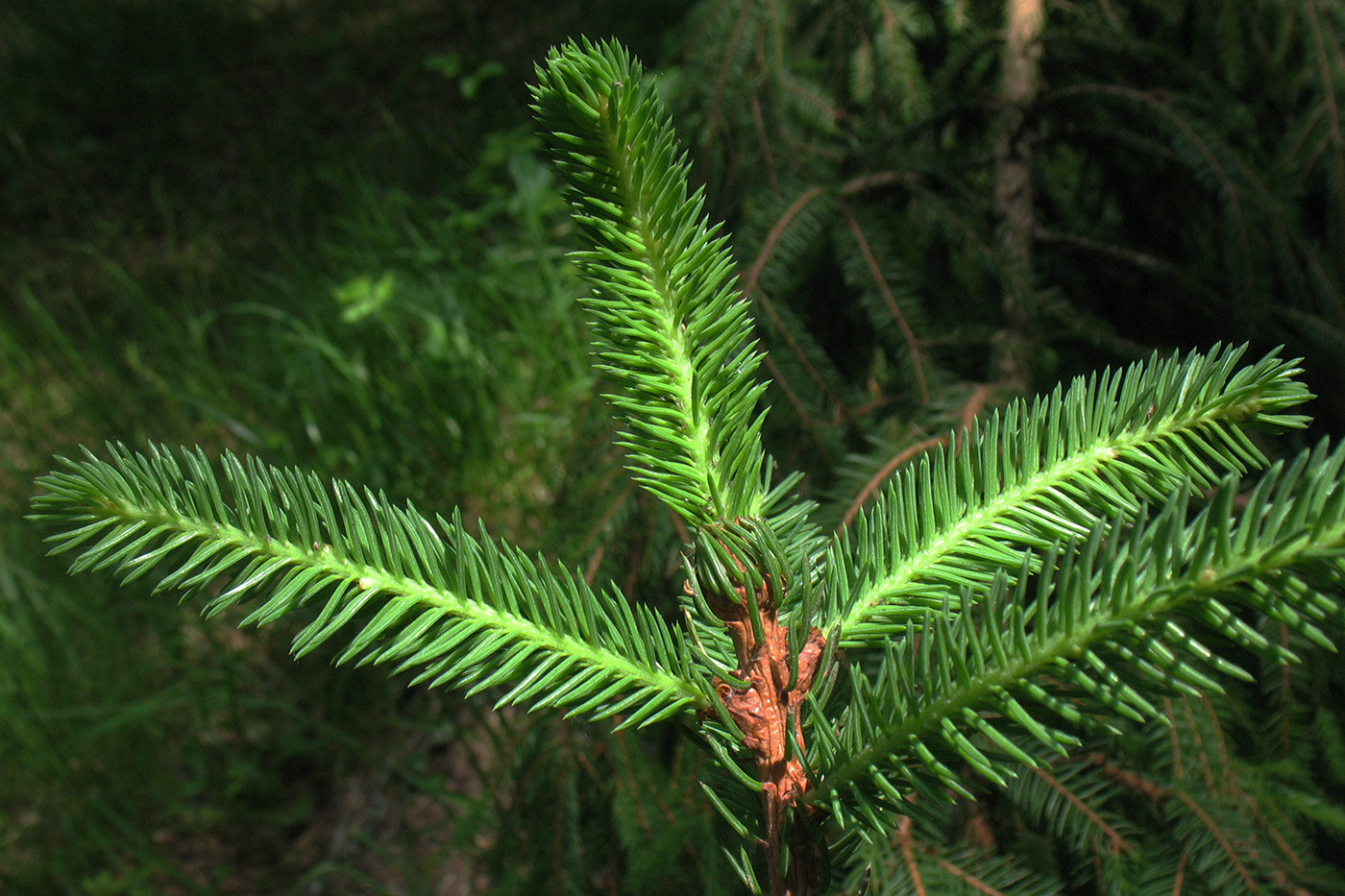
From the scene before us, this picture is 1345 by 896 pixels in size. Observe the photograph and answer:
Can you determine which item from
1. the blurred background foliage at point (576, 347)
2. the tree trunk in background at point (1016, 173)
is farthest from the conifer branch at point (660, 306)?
the tree trunk in background at point (1016, 173)

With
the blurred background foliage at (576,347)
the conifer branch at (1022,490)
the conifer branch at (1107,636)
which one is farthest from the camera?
the blurred background foliage at (576,347)

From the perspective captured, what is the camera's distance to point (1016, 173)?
2.92 ft

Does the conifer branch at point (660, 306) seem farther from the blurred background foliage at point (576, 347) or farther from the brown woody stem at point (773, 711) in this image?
the blurred background foliage at point (576, 347)

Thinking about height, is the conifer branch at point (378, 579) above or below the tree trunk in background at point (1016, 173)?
below

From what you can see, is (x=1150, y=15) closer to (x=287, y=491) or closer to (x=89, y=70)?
(x=287, y=491)

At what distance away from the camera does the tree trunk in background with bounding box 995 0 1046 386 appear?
0.83 metres

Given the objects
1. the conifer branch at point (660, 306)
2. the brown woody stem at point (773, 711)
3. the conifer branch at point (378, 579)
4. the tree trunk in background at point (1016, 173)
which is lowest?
the brown woody stem at point (773, 711)

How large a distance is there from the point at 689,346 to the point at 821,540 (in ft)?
0.36

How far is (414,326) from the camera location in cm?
223

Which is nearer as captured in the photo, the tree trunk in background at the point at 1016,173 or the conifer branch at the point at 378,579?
the conifer branch at the point at 378,579

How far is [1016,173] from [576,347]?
1.20 m

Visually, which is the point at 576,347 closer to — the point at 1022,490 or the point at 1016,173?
the point at 1016,173

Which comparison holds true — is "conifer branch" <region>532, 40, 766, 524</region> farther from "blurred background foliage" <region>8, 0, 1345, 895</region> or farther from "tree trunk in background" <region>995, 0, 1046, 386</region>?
"tree trunk in background" <region>995, 0, 1046, 386</region>

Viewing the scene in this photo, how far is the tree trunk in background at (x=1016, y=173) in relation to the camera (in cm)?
83
